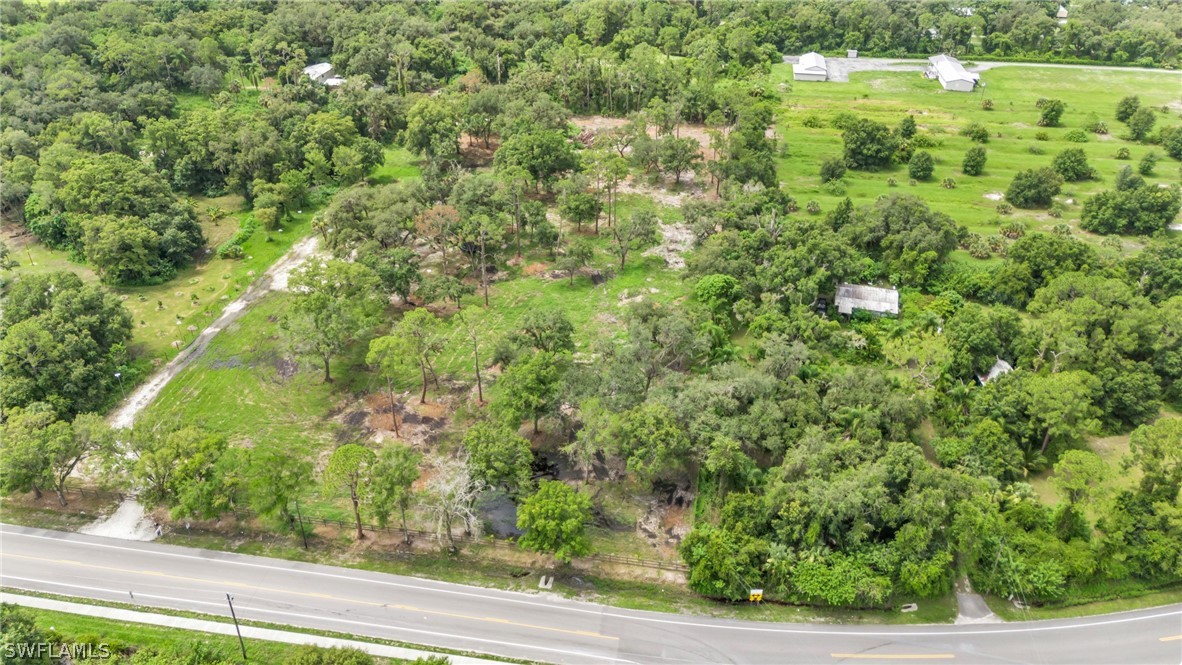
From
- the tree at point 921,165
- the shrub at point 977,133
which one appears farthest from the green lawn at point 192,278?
the shrub at point 977,133

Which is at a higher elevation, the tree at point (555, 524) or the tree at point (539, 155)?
the tree at point (539, 155)

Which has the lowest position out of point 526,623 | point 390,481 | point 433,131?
point 526,623

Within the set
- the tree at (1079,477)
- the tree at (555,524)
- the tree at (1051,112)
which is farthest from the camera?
the tree at (1051,112)

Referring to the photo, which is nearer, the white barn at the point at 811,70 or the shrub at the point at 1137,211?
the shrub at the point at 1137,211

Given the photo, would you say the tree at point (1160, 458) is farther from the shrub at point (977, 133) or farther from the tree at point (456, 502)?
the shrub at point (977, 133)

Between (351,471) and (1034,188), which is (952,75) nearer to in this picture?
(1034,188)

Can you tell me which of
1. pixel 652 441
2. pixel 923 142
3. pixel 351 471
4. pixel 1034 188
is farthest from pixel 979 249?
pixel 351 471

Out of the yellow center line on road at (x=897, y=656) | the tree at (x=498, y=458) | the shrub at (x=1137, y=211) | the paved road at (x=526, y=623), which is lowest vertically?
the yellow center line on road at (x=897, y=656)
